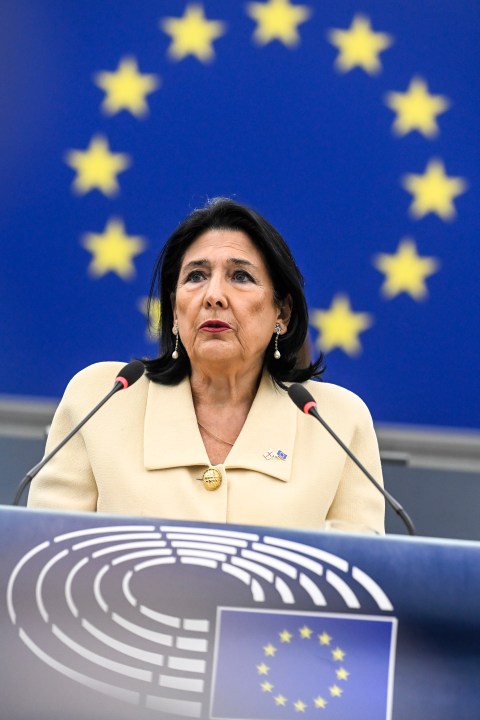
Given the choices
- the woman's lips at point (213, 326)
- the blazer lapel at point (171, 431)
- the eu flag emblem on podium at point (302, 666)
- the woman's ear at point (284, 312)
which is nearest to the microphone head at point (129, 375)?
the blazer lapel at point (171, 431)

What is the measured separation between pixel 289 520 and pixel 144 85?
133 centimetres

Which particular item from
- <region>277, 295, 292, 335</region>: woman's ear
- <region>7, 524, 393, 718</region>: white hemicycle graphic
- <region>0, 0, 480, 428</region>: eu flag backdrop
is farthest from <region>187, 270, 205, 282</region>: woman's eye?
<region>7, 524, 393, 718</region>: white hemicycle graphic

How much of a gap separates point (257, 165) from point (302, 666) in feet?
6.07

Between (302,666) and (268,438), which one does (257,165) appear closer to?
(268,438)

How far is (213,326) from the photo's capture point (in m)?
2.73

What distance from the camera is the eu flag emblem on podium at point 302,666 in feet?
5.20

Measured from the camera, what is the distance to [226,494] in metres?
2.54

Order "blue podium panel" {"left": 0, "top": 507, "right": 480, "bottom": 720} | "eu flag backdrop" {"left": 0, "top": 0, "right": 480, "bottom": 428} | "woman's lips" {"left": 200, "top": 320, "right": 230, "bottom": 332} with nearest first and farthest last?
1. "blue podium panel" {"left": 0, "top": 507, "right": 480, "bottom": 720}
2. "woman's lips" {"left": 200, "top": 320, "right": 230, "bottom": 332}
3. "eu flag backdrop" {"left": 0, "top": 0, "right": 480, "bottom": 428}

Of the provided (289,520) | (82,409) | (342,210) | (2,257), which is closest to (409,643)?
(289,520)

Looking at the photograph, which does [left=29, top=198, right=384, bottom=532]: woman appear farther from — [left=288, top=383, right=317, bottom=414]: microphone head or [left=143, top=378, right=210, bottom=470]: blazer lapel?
[left=288, top=383, right=317, bottom=414]: microphone head

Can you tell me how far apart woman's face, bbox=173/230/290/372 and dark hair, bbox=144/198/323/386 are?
0.08 ft

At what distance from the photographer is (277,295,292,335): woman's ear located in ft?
9.64

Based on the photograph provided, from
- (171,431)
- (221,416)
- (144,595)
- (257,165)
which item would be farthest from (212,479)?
(257,165)

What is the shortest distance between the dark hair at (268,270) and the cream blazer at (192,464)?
10 cm
